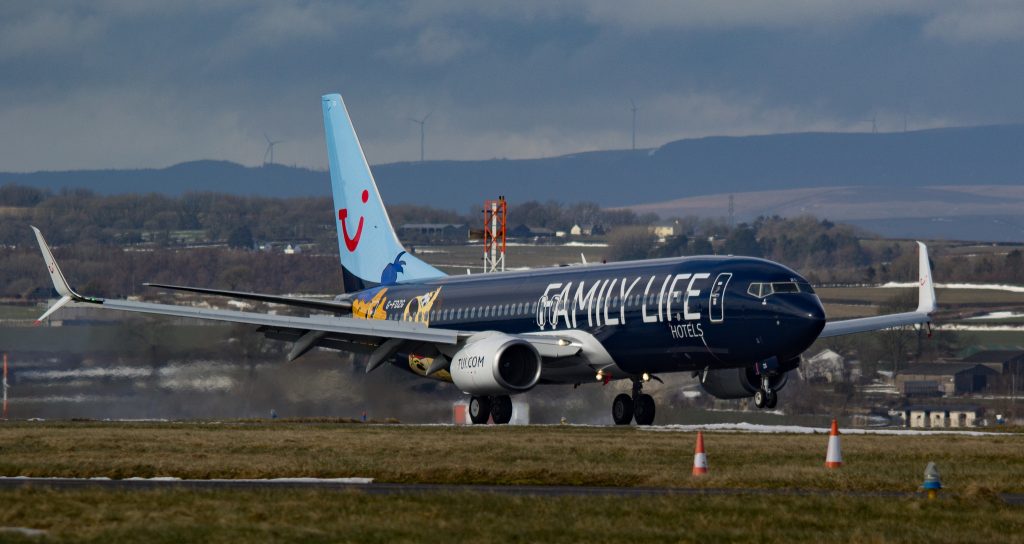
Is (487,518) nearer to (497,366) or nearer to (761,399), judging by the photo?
(761,399)

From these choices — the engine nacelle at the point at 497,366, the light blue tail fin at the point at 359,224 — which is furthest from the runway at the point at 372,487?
the light blue tail fin at the point at 359,224

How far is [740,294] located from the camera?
148 ft

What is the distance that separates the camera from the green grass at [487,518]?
20297 mm

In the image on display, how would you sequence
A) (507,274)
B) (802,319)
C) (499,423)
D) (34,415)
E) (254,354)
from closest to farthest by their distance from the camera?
(802,319) < (499,423) < (507,274) < (34,415) < (254,354)

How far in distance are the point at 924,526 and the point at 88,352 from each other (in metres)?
50.6

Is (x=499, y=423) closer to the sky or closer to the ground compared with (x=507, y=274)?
closer to the ground

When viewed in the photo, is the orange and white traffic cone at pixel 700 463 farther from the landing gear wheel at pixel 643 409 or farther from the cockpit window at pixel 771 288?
the landing gear wheel at pixel 643 409

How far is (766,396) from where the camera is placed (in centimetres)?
4647

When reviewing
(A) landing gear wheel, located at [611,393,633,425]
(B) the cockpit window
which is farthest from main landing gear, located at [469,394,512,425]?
(B) the cockpit window

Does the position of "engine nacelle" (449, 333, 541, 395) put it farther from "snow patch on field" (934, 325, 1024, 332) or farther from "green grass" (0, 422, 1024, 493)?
→ "snow patch on field" (934, 325, 1024, 332)

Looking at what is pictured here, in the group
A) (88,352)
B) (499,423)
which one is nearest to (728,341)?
(499,423)

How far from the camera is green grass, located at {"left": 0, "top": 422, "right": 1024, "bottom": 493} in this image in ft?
91.9

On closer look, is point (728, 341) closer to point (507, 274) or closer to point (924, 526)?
point (507, 274)

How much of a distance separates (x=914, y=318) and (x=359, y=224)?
69.4 ft
